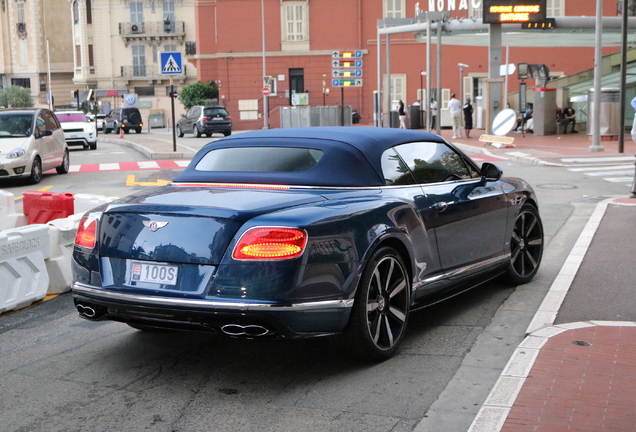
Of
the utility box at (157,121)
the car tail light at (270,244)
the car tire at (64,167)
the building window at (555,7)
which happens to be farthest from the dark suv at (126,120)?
the car tail light at (270,244)

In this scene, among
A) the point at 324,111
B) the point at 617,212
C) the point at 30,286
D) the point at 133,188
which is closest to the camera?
the point at 30,286

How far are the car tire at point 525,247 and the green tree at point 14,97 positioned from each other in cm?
8589

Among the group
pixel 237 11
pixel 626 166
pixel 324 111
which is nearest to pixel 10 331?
pixel 626 166

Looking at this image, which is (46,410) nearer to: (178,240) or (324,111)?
Result: (178,240)

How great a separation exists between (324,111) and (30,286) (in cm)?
3690

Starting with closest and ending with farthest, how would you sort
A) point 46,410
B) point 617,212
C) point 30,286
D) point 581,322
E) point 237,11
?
point 46,410, point 581,322, point 30,286, point 617,212, point 237,11

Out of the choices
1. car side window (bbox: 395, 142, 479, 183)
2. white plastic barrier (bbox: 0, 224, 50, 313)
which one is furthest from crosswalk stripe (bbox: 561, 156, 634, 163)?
white plastic barrier (bbox: 0, 224, 50, 313)

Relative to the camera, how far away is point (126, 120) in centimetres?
5569

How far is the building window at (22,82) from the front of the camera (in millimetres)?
95438

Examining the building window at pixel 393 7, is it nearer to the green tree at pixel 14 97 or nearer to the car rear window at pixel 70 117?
the car rear window at pixel 70 117

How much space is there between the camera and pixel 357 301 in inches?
204

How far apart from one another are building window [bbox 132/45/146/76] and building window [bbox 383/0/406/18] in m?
30.6

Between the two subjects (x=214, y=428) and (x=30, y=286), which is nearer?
(x=214, y=428)

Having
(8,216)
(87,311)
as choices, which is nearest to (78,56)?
(8,216)
